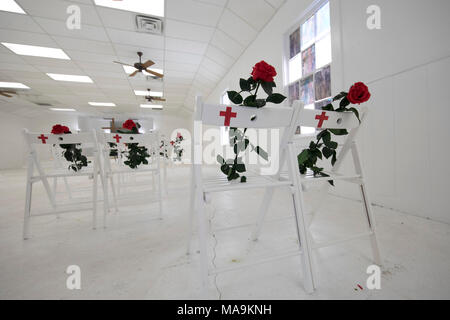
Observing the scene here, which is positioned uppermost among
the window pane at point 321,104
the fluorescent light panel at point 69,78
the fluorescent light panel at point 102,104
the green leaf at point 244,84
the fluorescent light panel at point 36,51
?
the fluorescent light panel at point 102,104

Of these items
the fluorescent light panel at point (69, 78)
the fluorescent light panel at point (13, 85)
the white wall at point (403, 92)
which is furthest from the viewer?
the fluorescent light panel at point (13, 85)

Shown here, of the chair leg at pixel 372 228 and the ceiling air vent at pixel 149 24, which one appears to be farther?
the ceiling air vent at pixel 149 24

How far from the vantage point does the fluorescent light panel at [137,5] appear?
263 cm

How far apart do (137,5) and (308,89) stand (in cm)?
283

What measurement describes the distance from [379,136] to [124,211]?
8.07ft

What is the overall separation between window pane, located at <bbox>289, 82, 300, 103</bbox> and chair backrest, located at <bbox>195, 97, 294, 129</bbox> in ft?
6.94

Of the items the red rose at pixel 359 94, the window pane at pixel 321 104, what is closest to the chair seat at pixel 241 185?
the red rose at pixel 359 94

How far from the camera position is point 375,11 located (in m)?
1.55

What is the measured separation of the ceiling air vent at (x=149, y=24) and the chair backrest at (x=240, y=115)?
3361mm

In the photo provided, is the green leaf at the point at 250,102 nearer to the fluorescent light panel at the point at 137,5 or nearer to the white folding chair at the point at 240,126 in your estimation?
the white folding chair at the point at 240,126

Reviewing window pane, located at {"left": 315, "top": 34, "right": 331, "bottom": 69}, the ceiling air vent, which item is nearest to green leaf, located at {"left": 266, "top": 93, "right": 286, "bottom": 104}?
window pane, located at {"left": 315, "top": 34, "right": 331, "bottom": 69}

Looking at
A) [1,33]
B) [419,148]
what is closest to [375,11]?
[419,148]

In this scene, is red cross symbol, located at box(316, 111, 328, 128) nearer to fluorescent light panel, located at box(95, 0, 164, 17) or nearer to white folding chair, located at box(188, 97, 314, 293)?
white folding chair, located at box(188, 97, 314, 293)

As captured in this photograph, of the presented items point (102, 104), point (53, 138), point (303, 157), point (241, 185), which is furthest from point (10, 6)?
point (102, 104)
